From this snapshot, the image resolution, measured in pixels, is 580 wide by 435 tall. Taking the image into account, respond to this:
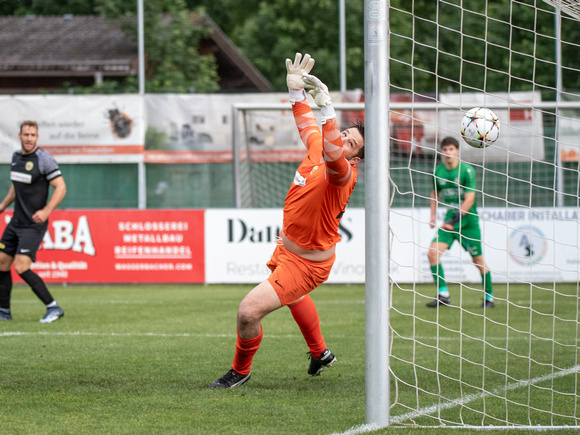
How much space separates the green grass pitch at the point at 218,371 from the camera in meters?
4.48

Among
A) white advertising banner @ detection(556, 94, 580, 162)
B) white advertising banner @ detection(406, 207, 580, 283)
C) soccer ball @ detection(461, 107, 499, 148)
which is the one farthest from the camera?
white advertising banner @ detection(556, 94, 580, 162)

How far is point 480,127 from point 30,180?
16.7 ft

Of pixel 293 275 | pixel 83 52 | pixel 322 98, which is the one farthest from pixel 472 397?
pixel 83 52

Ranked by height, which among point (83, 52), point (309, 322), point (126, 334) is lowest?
point (126, 334)

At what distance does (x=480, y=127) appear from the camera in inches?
269

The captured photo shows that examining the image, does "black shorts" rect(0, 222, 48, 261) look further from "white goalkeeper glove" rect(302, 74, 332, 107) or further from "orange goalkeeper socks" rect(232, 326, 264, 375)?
"white goalkeeper glove" rect(302, 74, 332, 107)

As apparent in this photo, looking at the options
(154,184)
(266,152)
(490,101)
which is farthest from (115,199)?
(490,101)

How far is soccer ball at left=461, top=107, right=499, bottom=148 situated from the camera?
6594 mm

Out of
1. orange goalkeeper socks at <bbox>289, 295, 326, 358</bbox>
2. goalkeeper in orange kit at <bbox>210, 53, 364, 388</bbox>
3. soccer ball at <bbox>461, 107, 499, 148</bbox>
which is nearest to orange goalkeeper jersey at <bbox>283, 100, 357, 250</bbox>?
goalkeeper in orange kit at <bbox>210, 53, 364, 388</bbox>

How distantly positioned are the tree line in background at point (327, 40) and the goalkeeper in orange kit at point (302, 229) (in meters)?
12.8

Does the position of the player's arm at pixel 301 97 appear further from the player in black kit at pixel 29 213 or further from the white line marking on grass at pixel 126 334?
the player in black kit at pixel 29 213

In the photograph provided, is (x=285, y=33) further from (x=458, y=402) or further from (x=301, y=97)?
(x=458, y=402)

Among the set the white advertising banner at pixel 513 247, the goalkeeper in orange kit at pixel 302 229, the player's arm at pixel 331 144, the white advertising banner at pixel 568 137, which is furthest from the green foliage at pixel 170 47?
the player's arm at pixel 331 144

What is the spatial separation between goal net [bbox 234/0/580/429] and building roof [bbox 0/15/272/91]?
560cm
